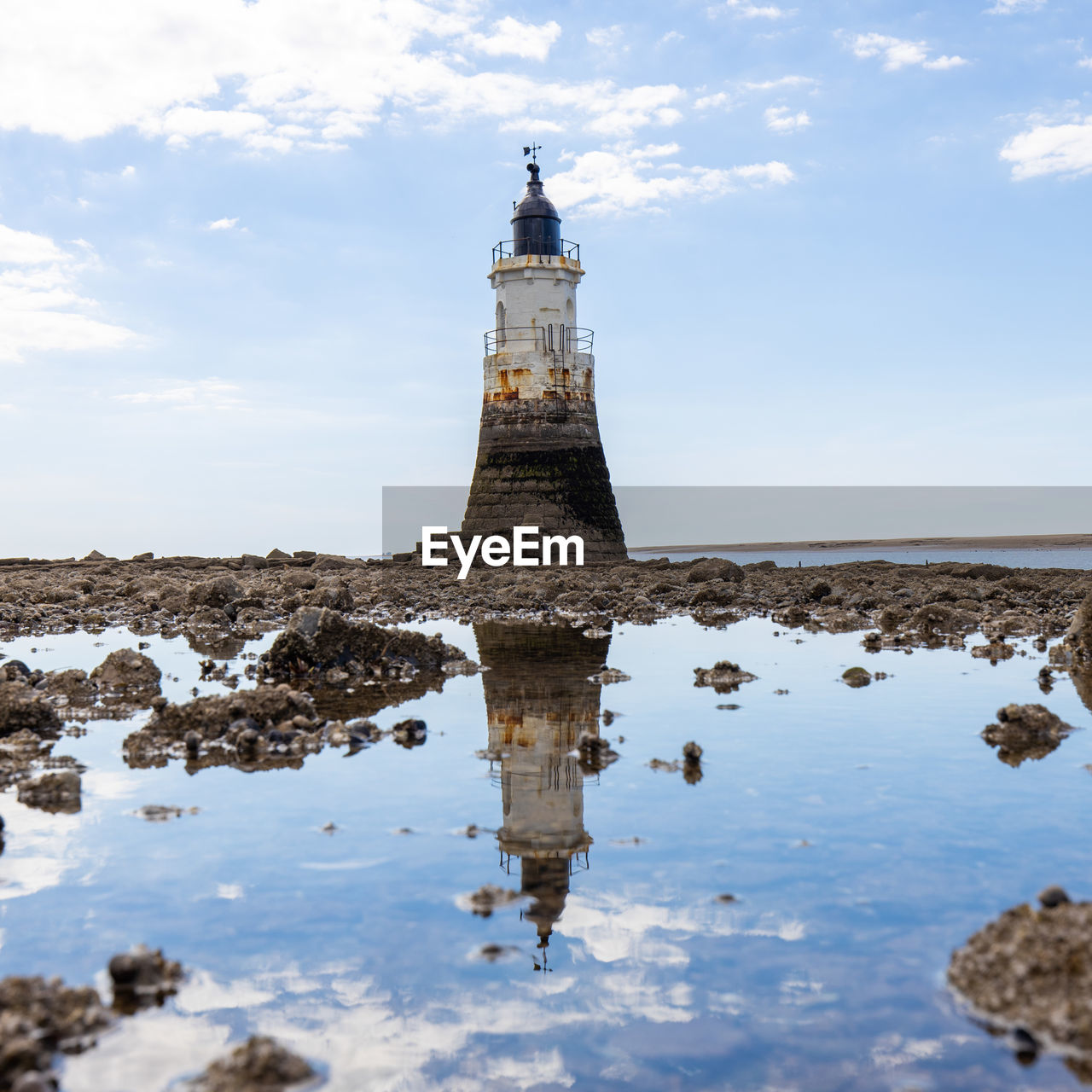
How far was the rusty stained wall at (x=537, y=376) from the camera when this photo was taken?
27.8 m

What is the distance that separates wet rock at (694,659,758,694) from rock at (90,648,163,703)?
4.20 m

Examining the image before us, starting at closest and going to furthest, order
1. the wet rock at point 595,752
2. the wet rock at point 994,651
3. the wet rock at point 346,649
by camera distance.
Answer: the wet rock at point 595,752 < the wet rock at point 346,649 < the wet rock at point 994,651

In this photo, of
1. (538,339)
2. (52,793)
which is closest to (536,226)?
(538,339)

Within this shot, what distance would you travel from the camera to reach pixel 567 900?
11.8ft

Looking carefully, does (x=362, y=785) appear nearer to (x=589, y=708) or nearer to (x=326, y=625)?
(x=589, y=708)

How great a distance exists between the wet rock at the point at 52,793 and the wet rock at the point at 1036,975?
12.2 ft

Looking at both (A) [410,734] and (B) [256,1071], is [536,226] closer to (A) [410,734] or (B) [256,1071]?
(A) [410,734]

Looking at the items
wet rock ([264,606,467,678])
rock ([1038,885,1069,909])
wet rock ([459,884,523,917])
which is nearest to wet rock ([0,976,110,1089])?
wet rock ([459,884,523,917])

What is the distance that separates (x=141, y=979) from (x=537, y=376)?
2553cm

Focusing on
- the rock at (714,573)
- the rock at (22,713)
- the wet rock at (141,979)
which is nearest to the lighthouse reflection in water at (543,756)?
the wet rock at (141,979)

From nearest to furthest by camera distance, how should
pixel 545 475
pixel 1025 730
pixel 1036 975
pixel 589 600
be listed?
1. pixel 1036 975
2. pixel 1025 730
3. pixel 589 600
4. pixel 545 475

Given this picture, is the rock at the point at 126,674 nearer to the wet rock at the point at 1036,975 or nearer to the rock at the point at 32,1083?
the rock at the point at 32,1083

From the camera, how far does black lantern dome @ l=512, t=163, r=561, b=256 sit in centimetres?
2780

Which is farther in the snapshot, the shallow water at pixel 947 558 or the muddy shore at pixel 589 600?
the shallow water at pixel 947 558
